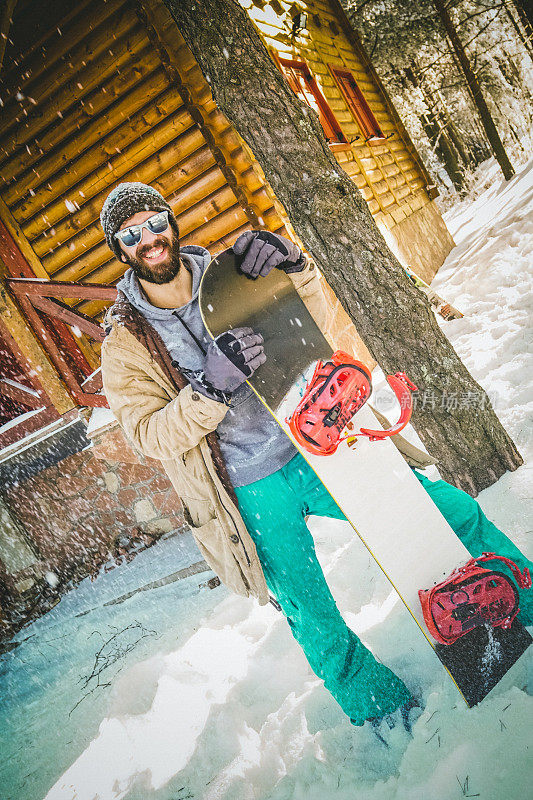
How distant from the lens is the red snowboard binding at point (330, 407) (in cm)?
136

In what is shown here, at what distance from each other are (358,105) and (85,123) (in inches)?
201

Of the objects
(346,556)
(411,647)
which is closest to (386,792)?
(411,647)

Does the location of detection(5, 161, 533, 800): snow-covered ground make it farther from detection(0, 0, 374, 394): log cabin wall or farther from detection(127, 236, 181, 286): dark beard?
detection(0, 0, 374, 394): log cabin wall

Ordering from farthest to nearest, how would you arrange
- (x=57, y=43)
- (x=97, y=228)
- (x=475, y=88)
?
(x=475, y=88)
(x=97, y=228)
(x=57, y=43)

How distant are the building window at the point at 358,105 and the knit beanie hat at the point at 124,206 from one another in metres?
6.48

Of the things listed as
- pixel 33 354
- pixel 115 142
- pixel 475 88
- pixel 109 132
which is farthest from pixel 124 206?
pixel 475 88

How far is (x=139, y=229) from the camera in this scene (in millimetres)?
1642

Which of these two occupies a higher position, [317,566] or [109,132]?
[109,132]

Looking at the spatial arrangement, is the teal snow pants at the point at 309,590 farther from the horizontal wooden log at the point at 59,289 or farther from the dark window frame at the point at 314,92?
the dark window frame at the point at 314,92

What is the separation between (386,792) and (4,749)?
2851 mm

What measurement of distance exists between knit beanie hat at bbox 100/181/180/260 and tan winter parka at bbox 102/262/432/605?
16.9 inches

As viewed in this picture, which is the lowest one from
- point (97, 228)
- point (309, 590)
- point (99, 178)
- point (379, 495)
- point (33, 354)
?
point (309, 590)

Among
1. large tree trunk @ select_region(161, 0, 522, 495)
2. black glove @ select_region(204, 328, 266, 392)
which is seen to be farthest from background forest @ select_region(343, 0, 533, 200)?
black glove @ select_region(204, 328, 266, 392)

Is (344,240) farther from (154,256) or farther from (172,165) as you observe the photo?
(172,165)
